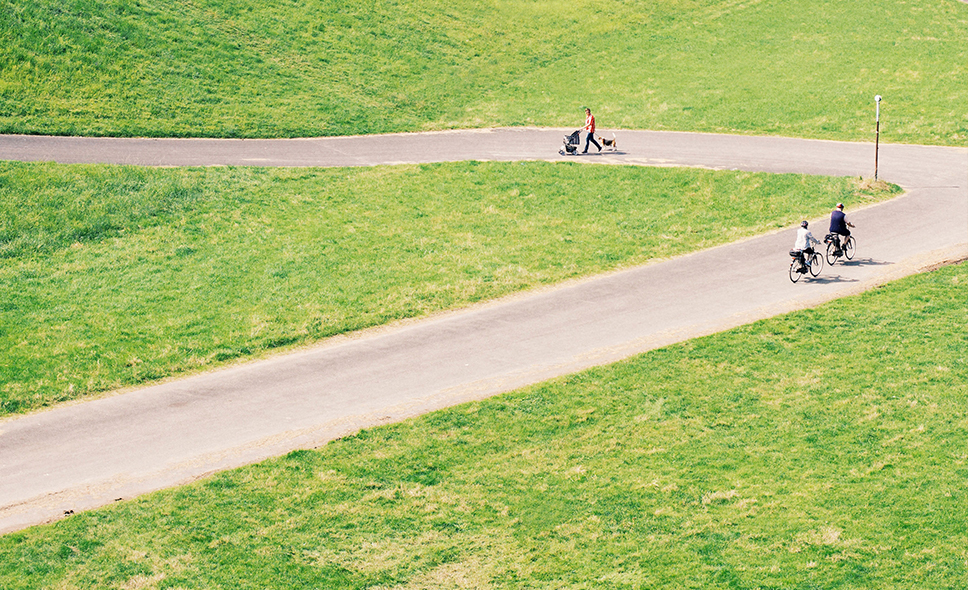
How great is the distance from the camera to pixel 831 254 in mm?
29484

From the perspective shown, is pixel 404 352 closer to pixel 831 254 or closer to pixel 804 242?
pixel 804 242

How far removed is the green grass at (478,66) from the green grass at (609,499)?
23.7m

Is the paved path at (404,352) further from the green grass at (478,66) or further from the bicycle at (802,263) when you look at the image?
the green grass at (478,66)

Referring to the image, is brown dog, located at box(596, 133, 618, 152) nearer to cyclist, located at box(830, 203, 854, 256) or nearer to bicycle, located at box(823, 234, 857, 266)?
bicycle, located at box(823, 234, 857, 266)

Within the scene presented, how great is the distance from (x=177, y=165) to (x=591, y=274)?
1654 cm

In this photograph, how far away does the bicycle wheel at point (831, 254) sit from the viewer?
96.1ft

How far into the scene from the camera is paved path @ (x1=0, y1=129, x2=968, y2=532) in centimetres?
1977

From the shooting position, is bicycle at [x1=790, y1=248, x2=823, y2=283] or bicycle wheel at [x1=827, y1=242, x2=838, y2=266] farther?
bicycle wheel at [x1=827, y1=242, x2=838, y2=266]

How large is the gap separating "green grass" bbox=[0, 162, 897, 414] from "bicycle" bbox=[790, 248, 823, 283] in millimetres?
3934

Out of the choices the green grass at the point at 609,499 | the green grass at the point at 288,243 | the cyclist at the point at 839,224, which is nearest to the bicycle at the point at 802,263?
the cyclist at the point at 839,224

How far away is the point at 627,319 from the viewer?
26.0 metres

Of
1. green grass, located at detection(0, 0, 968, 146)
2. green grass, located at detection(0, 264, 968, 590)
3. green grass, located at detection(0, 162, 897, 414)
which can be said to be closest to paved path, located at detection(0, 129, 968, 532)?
green grass, located at detection(0, 264, 968, 590)

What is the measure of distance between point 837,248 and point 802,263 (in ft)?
6.78

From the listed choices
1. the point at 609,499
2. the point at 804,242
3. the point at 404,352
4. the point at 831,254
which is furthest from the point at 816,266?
the point at 609,499
